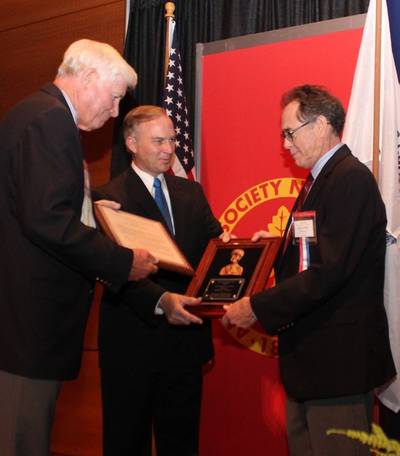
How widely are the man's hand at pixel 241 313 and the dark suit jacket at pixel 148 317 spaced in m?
0.45

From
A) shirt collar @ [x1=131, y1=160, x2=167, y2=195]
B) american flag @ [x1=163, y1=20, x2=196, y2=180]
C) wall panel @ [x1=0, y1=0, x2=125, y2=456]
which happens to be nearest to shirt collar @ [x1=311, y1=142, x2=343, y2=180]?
shirt collar @ [x1=131, y1=160, x2=167, y2=195]

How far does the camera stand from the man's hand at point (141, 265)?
2707 millimetres

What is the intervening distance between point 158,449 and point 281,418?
2.68 feet

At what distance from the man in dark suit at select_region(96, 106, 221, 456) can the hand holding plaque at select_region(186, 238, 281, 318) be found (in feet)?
0.40

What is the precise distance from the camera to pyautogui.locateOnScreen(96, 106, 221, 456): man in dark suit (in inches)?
129

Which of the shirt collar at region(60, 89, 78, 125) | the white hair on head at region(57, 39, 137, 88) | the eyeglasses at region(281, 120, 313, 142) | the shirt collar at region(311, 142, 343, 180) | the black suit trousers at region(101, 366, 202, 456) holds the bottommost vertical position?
the black suit trousers at region(101, 366, 202, 456)

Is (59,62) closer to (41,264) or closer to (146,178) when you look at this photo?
(146,178)

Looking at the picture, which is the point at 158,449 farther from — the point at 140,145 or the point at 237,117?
the point at 237,117

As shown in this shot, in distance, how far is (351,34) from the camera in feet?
12.7

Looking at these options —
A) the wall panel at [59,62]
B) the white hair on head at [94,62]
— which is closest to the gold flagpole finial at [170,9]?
the wall panel at [59,62]

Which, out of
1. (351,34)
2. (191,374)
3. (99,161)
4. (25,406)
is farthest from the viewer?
(99,161)

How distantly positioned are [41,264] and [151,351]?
939 millimetres

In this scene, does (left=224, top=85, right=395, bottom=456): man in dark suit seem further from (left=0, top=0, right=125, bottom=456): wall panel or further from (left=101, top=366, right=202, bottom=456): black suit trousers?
(left=0, top=0, right=125, bottom=456): wall panel

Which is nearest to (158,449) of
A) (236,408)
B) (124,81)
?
(236,408)
